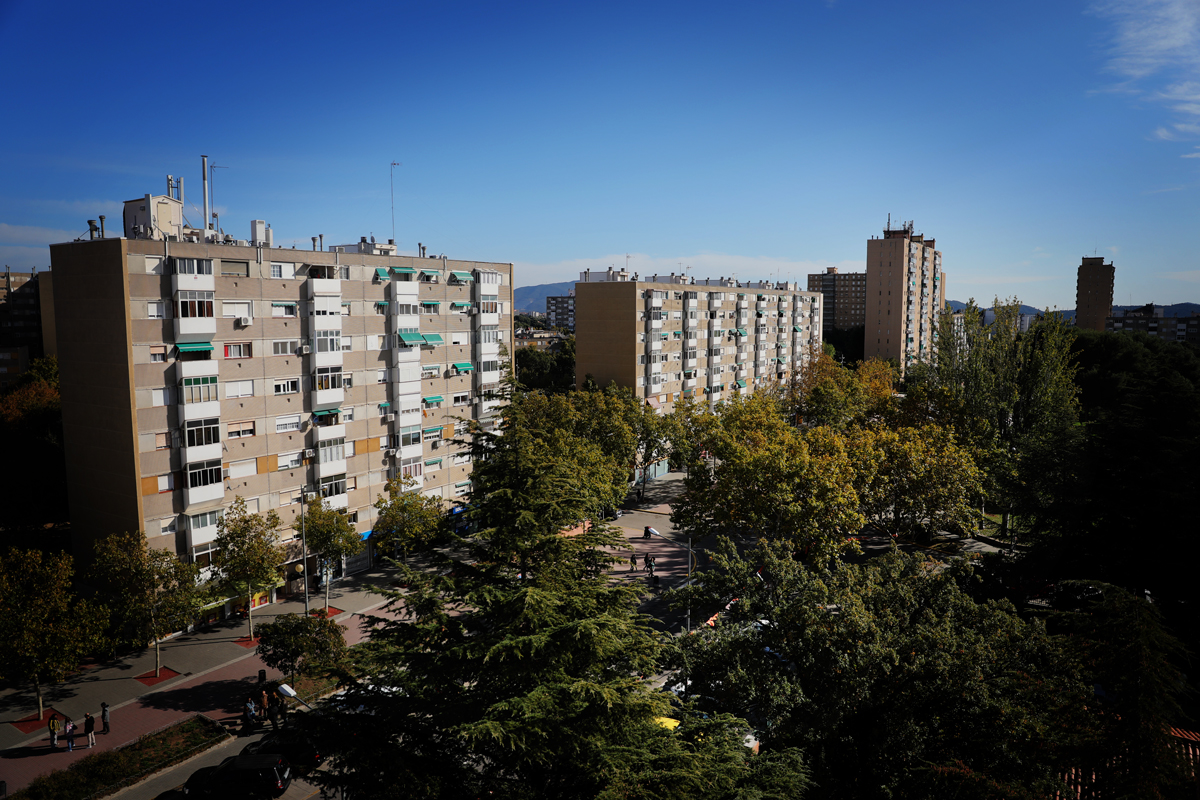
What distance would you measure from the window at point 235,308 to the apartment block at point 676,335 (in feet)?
112

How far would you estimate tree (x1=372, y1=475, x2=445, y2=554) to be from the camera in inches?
1314

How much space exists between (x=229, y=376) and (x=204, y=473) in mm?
4333

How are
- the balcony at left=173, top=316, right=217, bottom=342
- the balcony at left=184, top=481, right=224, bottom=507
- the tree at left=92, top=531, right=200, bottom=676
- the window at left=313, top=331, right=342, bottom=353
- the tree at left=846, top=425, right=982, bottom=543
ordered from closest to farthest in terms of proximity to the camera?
the tree at left=92, top=531, right=200, bottom=676 → the balcony at left=173, top=316, right=217, bottom=342 → the balcony at left=184, top=481, right=224, bottom=507 → the tree at left=846, top=425, right=982, bottom=543 → the window at left=313, top=331, right=342, bottom=353

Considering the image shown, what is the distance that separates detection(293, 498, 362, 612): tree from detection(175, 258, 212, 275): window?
11.3 m

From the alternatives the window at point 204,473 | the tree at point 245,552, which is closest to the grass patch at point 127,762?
the tree at point 245,552

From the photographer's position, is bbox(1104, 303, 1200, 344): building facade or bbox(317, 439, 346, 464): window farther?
bbox(1104, 303, 1200, 344): building facade

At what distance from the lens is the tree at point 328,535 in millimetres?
32500

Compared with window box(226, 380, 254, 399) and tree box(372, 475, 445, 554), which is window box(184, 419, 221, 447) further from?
tree box(372, 475, 445, 554)

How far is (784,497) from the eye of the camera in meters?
29.8

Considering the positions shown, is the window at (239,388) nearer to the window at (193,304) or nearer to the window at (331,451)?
the window at (193,304)

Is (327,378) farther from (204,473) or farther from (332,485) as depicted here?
(204,473)

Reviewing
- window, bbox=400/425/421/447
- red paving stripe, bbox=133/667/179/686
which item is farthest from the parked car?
window, bbox=400/425/421/447

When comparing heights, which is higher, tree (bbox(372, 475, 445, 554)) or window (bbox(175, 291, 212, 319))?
window (bbox(175, 291, 212, 319))

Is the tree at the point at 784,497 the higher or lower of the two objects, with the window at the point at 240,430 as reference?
lower
